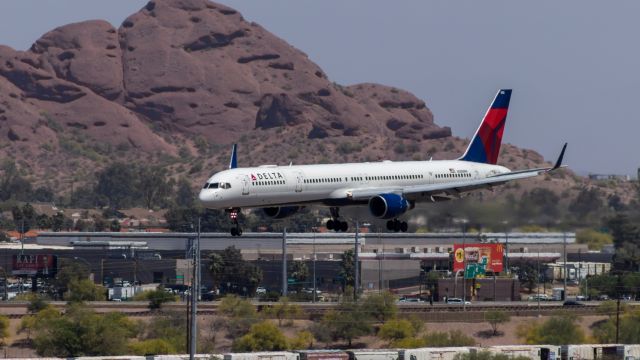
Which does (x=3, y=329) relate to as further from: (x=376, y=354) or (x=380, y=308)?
(x=380, y=308)

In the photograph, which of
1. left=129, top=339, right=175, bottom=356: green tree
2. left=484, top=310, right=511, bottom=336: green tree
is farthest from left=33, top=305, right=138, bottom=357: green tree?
left=484, top=310, right=511, bottom=336: green tree

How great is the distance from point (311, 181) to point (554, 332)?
183ft

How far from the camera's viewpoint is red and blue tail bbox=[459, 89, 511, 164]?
11306 centimetres

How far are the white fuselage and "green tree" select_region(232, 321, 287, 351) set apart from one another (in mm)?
43595

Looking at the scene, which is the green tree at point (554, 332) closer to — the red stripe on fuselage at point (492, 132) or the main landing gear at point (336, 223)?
the red stripe on fuselage at point (492, 132)

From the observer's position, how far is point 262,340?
146 m

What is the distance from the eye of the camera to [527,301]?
184375mm

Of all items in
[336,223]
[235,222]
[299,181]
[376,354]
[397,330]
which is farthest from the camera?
[397,330]

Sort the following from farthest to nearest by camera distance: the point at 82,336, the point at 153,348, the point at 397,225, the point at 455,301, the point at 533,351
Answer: the point at 455,301 → the point at 82,336 → the point at 153,348 → the point at 533,351 → the point at 397,225

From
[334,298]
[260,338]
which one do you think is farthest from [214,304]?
[334,298]

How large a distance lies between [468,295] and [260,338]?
50.8 m

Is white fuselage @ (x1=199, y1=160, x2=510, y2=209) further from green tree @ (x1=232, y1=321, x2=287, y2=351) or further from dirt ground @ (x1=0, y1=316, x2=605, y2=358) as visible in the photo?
dirt ground @ (x1=0, y1=316, x2=605, y2=358)

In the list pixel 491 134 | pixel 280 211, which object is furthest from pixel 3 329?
pixel 491 134

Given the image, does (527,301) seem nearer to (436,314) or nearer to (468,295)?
(468,295)
